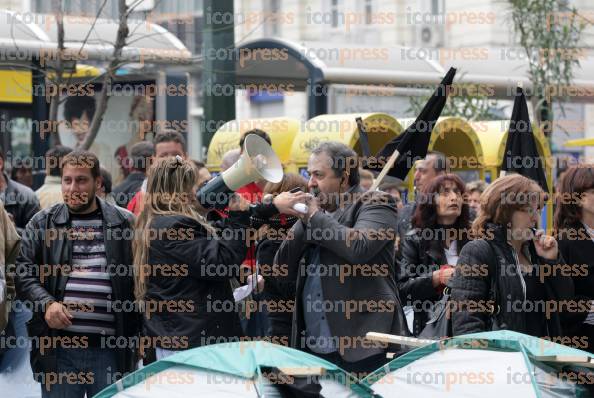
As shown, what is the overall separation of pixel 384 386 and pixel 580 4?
2932 centimetres

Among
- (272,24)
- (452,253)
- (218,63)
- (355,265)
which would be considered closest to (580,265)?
(355,265)

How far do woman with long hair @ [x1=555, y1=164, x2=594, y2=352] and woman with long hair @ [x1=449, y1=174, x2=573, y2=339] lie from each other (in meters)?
0.37

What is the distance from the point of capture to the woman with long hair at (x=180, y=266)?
660cm

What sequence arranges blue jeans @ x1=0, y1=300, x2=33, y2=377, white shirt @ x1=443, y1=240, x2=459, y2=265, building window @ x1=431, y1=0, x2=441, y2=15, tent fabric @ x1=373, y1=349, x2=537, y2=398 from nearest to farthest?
1. tent fabric @ x1=373, y1=349, x2=537, y2=398
2. white shirt @ x1=443, y1=240, x2=459, y2=265
3. blue jeans @ x1=0, y1=300, x2=33, y2=377
4. building window @ x1=431, y1=0, x2=441, y2=15

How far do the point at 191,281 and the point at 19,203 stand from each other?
2.95 meters

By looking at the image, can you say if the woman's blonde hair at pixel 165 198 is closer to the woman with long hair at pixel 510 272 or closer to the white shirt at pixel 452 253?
the woman with long hair at pixel 510 272

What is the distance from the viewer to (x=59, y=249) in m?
6.89

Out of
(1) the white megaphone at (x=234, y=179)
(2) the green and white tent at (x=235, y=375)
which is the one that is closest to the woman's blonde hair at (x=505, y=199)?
(1) the white megaphone at (x=234, y=179)

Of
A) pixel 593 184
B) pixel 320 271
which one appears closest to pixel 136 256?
pixel 320 271

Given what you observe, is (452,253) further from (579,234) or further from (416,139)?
(579,234)

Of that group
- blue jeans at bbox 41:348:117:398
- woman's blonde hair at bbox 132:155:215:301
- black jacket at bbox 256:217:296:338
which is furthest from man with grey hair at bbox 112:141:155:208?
woman's blonde hair at bbox 132:155:215:301

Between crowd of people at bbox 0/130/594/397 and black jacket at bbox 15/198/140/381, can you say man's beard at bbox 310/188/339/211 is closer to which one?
crowd of people at bbox 0/130/594/397

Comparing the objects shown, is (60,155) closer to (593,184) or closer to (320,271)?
(320,271)

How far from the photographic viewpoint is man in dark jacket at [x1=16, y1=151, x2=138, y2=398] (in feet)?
22.6
